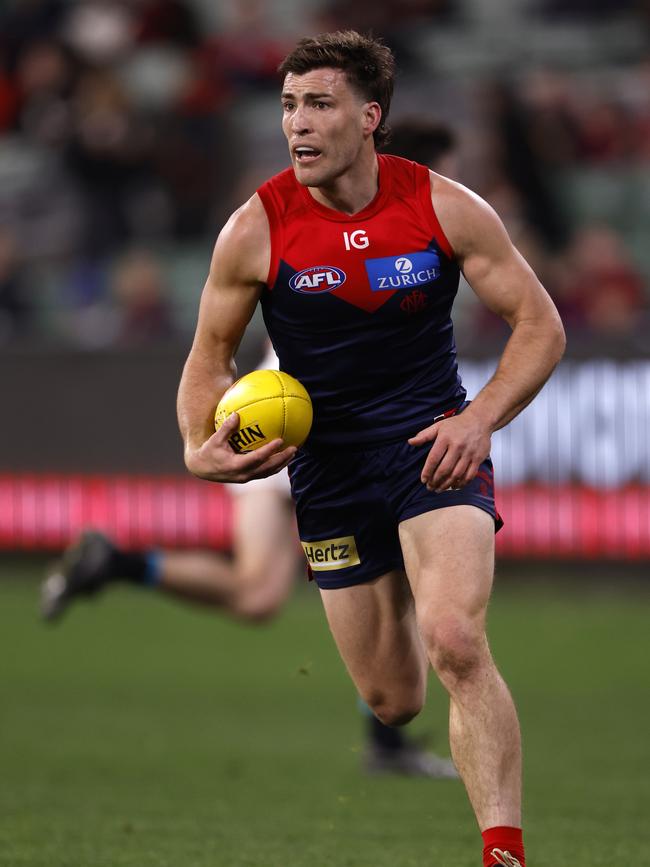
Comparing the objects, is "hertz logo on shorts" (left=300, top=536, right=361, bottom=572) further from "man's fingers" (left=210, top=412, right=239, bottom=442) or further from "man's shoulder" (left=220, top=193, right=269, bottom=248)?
"man's shoulder" (left=220, top=193, right=269, bottom=248)

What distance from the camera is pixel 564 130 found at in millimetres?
15453

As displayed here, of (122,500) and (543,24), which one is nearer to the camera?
(122,500)

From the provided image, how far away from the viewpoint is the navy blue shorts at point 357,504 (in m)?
5.50

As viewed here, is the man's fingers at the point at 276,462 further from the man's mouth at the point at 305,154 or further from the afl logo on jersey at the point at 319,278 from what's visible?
the man's mouth at the point at 305,154

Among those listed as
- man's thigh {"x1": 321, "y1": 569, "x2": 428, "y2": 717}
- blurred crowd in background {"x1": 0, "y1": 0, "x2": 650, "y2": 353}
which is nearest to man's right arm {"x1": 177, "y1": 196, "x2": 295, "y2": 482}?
man's thigh {"x1": 321, "y1": 569, "x2": 428, "y2": 717}

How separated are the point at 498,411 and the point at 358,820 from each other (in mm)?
2313

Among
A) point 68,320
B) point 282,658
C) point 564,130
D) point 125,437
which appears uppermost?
point 564,130

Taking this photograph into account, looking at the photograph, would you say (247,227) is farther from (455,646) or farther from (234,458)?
(455,646)

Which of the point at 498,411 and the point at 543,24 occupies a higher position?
the point at 543,24

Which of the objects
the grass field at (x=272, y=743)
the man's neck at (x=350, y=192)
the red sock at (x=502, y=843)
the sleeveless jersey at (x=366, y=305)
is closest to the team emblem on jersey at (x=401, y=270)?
the sleeveless jersey at (x=366, y=305)

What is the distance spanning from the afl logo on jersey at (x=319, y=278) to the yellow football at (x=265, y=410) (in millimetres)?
301

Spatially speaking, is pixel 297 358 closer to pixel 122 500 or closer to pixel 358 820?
pixel 358 820

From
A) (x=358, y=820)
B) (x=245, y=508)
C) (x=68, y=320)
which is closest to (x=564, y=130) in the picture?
(x=68, y=320)

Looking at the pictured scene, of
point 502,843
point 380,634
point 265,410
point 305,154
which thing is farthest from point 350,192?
point 502,843
